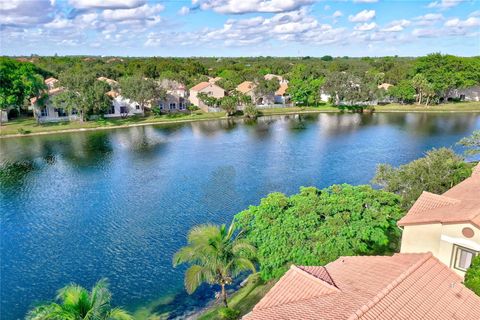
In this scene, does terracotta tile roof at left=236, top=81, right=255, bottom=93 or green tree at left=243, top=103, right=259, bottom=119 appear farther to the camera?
terracotta tile roof at left=236, top=81, right=255, bottom=93

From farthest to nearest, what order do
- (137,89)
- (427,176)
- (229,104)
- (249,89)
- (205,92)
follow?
(249,89) < (205,92) < (229,104) < (137,89) < (427,176)

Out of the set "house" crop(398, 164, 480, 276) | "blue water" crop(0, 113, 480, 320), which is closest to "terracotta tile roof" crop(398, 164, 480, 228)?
"house" crop(398, 164, 480, 276)

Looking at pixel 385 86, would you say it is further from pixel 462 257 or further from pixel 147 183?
pixel 462 257

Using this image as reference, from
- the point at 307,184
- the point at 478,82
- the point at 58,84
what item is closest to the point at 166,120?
the point at 58,84

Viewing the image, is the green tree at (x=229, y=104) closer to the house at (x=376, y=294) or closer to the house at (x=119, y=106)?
the house at (x=119, y=106)

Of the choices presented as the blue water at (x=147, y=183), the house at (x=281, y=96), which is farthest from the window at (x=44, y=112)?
the house at (x=281, y=96)

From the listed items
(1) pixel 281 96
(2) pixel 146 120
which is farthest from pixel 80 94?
(1) pixel 281 96

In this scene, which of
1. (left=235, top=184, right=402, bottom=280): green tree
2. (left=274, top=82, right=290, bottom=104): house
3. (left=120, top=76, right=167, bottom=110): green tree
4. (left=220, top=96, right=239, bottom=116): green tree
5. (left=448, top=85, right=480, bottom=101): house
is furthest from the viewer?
(left=448, top=85, right=480, bottom=101): house

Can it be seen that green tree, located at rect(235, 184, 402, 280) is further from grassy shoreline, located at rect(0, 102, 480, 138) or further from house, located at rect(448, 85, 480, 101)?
house, located at rect(448, 85, 480, 101)
